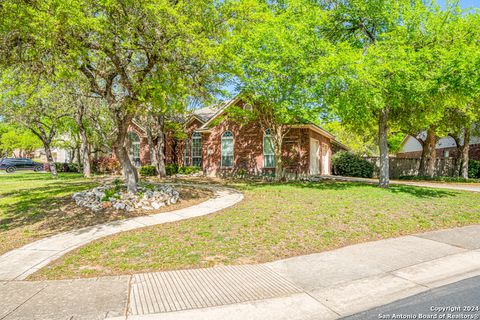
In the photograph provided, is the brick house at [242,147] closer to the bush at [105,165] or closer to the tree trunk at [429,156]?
the bush at [105,165]

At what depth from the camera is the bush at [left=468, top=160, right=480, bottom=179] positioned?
76.0 ft

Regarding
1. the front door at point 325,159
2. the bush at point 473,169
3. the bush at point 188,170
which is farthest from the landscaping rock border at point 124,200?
the bush at point 473,169

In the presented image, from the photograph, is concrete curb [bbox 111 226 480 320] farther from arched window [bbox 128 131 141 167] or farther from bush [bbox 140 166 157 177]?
arched window [bbox 128 131 141 167]

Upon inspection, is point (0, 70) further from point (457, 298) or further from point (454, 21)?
point (454, 21)

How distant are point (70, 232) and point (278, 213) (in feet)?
18.0

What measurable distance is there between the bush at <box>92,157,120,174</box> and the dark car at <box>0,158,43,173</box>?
10.7m

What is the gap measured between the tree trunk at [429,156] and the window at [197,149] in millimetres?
17745

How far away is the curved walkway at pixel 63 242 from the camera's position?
4.86 m

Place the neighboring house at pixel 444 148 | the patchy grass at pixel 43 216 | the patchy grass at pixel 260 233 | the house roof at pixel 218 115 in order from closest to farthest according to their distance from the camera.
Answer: the patchy grass at pixel 260 233
the patchy grass at pixel 43 216
the house roof at pixel 218 115
the neighboring house at pixel 444 148

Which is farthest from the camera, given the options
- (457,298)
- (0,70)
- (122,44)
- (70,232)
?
(0,70)

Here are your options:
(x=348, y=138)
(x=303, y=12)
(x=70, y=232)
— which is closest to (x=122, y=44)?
(x=70, y=232)

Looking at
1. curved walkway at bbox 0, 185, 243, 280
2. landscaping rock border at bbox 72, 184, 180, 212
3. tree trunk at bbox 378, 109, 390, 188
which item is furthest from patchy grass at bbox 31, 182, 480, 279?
tree trunk at bbox 378, 109, 390, 188

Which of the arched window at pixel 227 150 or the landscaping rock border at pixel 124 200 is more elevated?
the arched window at pixel 227 150

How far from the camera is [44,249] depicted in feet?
19.0
